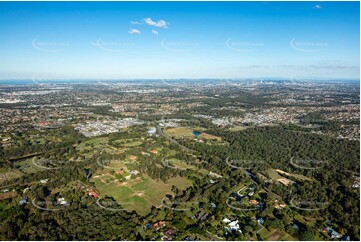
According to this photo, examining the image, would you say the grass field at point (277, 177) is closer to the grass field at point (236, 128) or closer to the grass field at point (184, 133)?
the grass field at point (184, 133)

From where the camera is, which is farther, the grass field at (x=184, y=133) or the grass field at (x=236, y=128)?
the grass field at (x=236, y=128)

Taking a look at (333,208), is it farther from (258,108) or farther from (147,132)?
(258,108)

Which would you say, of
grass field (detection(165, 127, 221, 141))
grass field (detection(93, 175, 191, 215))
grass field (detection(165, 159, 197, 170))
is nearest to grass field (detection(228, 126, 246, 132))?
grass field (detection(165, 127, 221, 141))

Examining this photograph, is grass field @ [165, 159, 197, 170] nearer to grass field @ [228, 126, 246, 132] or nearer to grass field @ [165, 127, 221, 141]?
grass field @ [165, 127, 221, 141]

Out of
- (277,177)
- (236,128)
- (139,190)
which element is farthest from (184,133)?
(139,190)

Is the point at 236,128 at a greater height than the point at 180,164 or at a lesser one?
lesser

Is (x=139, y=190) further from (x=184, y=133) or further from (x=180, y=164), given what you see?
(x=184, y=133)

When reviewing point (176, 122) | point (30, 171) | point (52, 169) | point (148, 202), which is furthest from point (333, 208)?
point (176, 122)

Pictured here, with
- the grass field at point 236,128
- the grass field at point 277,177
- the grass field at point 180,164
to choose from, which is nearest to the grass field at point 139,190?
the grass field at point 180,164
